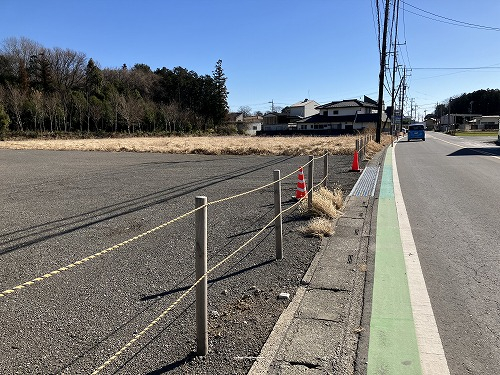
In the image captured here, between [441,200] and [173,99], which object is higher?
[173,99]

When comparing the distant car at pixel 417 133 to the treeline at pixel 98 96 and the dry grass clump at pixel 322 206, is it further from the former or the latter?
the treeline at pixel 98 96

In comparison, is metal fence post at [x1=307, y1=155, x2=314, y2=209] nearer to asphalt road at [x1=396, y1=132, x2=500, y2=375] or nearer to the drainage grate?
asphalt road at [x1=396, y1=132, x2=500, y2=375]

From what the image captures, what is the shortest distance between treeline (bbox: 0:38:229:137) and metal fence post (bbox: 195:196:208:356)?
65.0 meters

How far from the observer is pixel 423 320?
3420 mm

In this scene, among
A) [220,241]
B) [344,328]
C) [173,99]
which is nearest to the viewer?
A: [344,328]

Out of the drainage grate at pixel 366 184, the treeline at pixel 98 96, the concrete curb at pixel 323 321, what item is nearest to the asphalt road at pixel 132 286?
the concrete curb at pixel 323 321

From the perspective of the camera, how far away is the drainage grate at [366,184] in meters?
10.0

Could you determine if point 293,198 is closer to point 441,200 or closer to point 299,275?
point 441,200

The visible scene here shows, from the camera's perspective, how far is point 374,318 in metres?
3.45

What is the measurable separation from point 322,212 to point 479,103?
149 m

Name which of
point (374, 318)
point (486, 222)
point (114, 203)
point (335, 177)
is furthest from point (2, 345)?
point (335, 177)

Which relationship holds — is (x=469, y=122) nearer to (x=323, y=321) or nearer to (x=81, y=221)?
(x=81, y=221)

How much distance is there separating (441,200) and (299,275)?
5830mm

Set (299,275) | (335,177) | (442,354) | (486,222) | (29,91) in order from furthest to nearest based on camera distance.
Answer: (29,91) < (335,177) < (486,222) < (299,275) < (442,354)
